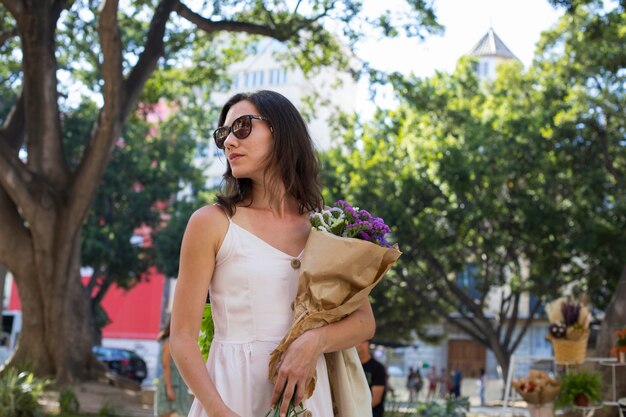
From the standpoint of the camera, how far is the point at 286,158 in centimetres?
271

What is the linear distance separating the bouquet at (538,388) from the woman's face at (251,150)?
861cm

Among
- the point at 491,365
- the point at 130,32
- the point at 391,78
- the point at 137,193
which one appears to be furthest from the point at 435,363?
the point at 391,78

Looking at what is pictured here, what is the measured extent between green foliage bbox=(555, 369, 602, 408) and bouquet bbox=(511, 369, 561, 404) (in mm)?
79

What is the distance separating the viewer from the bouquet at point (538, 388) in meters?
10.6

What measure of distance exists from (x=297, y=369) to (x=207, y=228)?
18.3 inches

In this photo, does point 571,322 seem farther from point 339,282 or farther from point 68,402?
point 339,282

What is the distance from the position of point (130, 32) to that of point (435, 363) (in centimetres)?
3329

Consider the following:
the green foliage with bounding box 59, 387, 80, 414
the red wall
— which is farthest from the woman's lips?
the red wall

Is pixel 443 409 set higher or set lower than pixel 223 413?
lower

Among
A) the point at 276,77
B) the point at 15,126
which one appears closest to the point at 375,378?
the point at 15,126

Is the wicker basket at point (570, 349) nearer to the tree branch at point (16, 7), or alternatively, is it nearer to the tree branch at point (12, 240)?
the tree branch at point (12, 240)

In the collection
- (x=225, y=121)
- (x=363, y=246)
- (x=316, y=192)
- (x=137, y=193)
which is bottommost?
(x=363, y=246)

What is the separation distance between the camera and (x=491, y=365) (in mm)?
50031

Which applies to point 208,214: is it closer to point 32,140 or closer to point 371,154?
point 32,140
